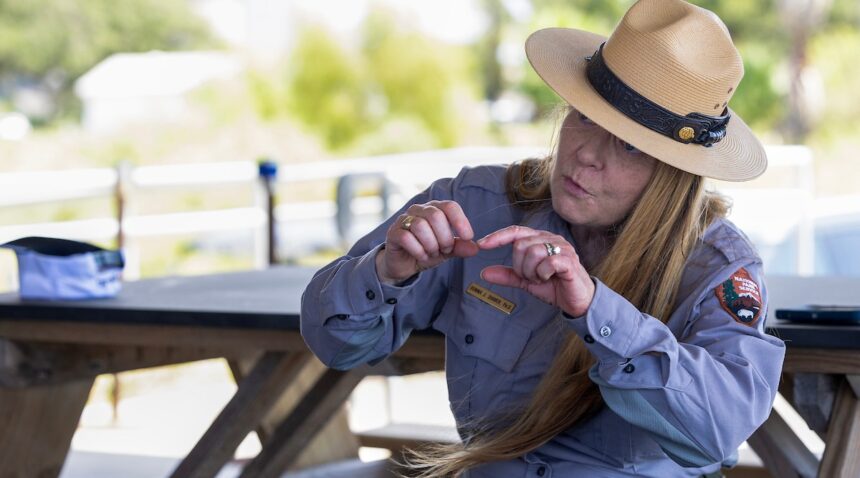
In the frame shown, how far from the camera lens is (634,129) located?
1.72 metres

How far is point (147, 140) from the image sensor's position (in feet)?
58.6

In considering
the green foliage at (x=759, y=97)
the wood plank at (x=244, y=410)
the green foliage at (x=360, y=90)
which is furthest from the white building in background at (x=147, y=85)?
the wood plank at (x=244, y=410)

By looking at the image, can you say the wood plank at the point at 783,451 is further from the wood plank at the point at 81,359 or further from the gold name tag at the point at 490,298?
the wood plank at the point at 81,359

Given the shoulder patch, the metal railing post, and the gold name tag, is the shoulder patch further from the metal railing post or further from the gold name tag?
the metal railing post

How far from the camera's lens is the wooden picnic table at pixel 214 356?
2.02m

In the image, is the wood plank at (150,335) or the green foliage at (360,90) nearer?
the wood plank at (150,335)

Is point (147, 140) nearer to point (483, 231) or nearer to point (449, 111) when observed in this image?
point (449, 111)

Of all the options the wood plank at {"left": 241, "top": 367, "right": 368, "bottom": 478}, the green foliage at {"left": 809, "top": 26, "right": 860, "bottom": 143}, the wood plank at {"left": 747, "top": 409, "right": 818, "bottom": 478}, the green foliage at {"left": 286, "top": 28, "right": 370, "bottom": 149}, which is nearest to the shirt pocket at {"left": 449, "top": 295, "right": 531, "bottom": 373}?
the wood plank at {"left": 747, "top": 409, "right": 818, "bottom": 478}

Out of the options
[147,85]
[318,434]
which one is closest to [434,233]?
[318,434]

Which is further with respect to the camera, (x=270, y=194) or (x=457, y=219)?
(x=270, y=194)

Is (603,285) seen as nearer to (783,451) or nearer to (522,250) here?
(522,250)

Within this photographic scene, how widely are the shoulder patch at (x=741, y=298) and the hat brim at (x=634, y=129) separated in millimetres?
Answer: 136

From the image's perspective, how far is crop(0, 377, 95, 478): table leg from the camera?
2693 millimetres

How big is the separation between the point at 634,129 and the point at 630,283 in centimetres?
21
